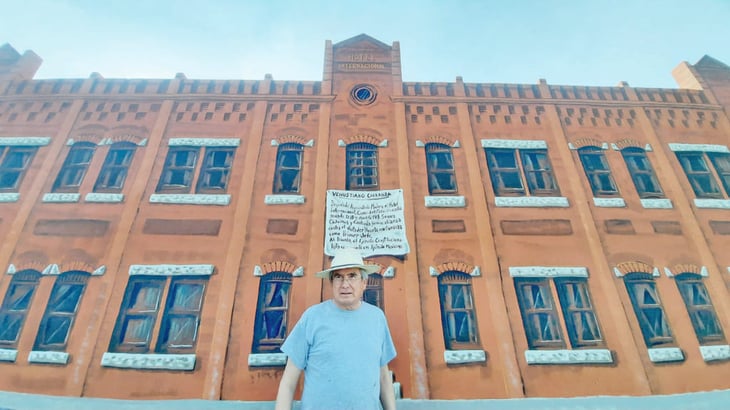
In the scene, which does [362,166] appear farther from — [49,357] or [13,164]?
[13,164]

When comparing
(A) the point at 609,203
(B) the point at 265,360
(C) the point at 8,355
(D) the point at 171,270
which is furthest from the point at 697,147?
(C) the point at 8,355

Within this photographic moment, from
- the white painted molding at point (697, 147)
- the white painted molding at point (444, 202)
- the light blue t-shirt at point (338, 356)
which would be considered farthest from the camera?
the white painted molding at point (697, 147)

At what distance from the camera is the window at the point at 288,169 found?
23.0ft

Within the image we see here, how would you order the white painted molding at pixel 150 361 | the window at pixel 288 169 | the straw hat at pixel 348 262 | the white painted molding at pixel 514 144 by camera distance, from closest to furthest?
the straw hat at pixel 348 262, the white painted molding at pixel 150 361, the window at pixel 288 169, the white painted molding at pixel 514 144

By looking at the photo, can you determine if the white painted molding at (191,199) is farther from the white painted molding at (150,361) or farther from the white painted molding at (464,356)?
the white painted molding at (464,356)

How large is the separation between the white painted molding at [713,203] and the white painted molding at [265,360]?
9.45m

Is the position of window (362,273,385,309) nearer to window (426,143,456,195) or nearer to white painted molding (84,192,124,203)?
window (426,143,456,195)

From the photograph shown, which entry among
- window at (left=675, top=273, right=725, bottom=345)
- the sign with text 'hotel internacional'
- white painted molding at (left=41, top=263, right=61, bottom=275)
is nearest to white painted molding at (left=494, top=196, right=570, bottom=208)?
the sign with text 'hotel internacional'

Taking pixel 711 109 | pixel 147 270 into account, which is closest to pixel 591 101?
pixel 711 109

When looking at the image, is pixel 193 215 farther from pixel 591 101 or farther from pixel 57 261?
pixel 591 101

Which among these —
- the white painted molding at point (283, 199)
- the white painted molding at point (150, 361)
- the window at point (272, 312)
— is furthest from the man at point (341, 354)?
the white painted molding at point (283, 199)

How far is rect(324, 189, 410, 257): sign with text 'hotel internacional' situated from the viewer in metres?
6.27

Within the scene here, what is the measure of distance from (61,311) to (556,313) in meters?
9.27

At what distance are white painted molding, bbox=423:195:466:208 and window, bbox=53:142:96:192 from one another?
25.5ft
